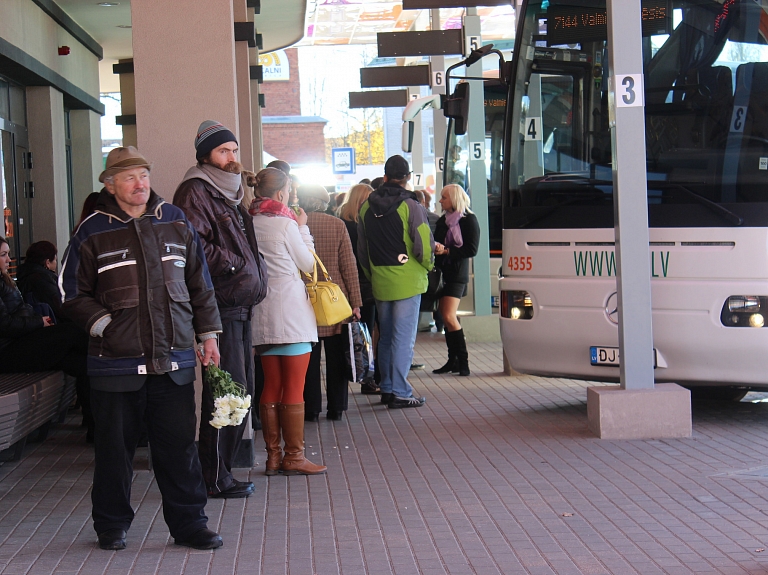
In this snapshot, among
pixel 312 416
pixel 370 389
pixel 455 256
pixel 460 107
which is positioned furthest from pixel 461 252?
pixel 312 416

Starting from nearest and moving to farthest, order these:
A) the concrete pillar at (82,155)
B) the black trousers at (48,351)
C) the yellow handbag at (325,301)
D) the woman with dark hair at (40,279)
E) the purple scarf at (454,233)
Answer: the yellow handbag at (325,301)
the black trousers at (48,351)
the woman with dark hair at (40,279)
the purple scarf at (454,233)
the concrete pillar at (82,155)

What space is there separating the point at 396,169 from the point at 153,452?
4628 mm

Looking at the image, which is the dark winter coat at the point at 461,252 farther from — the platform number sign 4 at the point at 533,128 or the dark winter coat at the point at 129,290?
the dark winter coat at the point at 129,290

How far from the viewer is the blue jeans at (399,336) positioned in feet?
30.4

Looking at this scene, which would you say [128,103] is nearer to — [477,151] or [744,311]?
[477,151]

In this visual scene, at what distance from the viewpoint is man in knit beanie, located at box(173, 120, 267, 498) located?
19.9 ft

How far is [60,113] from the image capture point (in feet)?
47.4

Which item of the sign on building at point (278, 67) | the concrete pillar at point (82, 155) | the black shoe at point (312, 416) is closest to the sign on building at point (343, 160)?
the concrete pillar at point (82, 155)

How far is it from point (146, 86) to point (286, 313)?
1.80 m

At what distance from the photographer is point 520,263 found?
8.55 m

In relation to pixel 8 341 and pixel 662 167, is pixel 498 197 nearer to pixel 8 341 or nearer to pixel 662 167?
pixel 662 167

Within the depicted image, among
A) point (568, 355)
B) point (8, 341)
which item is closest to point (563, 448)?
point (568, 355)

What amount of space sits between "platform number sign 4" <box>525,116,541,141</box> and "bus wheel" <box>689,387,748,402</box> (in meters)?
2.71

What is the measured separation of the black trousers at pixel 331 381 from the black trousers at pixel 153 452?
342 centimetres
